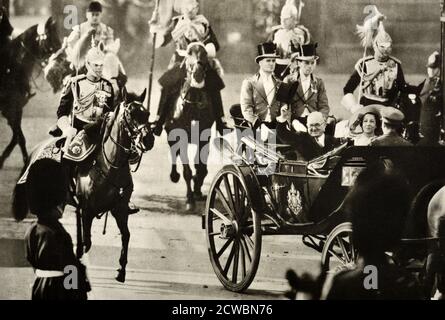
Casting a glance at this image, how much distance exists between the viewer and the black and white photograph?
632 cm

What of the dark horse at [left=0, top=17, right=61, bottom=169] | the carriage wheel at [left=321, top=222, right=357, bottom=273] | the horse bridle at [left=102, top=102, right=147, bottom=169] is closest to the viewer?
the carriage wheel at [left=321, top=222, right=357, bottom=273]

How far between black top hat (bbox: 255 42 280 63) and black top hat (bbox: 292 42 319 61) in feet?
0.59

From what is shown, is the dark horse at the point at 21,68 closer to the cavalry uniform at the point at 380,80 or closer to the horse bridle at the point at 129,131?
the horse bridle at the point at 129,131

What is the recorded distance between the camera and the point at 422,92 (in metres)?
6.64

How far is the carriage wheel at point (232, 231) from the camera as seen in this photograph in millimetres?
6238

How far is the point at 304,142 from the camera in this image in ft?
21.4

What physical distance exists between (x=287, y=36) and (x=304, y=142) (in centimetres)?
90

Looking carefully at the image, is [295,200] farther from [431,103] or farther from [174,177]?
[431,103]

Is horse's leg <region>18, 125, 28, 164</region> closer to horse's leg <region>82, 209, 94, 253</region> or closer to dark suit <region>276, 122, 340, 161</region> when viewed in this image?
horse's leg <region>82, 209, 94, 253</region>

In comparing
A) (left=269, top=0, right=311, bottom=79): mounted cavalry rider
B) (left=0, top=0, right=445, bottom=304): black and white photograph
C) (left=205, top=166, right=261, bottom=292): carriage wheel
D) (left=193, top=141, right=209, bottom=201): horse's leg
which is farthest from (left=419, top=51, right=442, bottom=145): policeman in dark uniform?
(left=193, top=141, right=209, bottom=201): horse's leg
